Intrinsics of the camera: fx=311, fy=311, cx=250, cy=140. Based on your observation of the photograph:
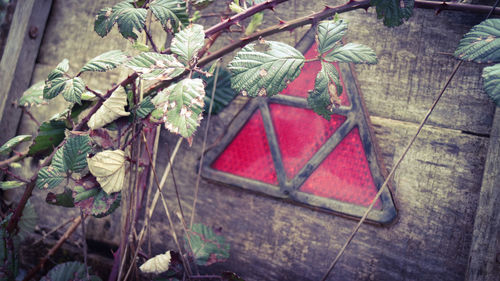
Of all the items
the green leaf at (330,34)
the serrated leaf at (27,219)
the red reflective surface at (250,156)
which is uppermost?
the green leaf at (330,34)

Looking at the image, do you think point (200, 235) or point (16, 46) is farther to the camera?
point (16, 46)

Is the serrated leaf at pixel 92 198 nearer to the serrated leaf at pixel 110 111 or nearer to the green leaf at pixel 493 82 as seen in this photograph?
the serrated leaf at pixel 110 111

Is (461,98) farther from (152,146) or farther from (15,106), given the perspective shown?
(15,106)

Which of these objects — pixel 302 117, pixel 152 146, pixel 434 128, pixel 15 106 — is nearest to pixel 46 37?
pixel 15 106

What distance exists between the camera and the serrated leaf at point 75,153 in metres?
0.83

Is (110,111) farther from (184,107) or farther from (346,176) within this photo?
(346,176)

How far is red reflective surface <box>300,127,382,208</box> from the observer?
1019mm

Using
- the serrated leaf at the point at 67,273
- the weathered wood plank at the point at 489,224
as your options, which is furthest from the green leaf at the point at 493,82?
the serrated leaf at the point at 67,273

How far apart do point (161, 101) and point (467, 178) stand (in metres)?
0.92

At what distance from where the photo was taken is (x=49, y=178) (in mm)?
843

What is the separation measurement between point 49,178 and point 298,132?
77 cm

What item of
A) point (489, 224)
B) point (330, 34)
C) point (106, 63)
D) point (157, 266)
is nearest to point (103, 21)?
point (106, 63)

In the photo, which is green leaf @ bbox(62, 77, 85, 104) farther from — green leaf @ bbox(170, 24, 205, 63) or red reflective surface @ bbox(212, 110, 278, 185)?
red reflective surface @ bbox(212, 110, 278, 185)

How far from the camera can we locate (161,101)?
2.37 feet
